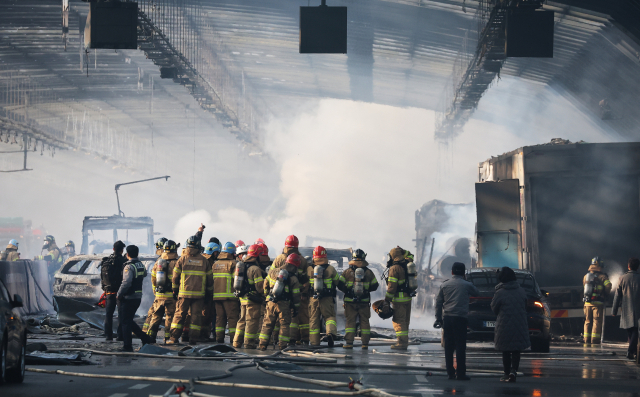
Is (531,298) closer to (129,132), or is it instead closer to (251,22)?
(251,22)

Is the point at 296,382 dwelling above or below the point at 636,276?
below

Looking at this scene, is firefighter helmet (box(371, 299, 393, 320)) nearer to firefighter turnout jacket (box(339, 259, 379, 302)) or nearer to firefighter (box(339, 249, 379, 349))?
firefighter (box(339, 249, 379, 349))

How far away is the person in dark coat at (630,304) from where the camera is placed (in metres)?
11.9

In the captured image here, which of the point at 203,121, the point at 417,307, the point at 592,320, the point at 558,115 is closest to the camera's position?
the point at 592,320

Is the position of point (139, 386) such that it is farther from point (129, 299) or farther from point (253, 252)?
point (253, 252)

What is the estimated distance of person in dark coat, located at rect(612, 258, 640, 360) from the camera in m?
11.9

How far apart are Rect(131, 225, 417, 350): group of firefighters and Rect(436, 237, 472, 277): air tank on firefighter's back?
1167cm

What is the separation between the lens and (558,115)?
30875mm

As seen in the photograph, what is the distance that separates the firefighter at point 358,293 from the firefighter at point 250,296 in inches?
58.4

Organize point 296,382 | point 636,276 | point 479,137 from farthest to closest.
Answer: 1. point 479,137
2. point 636,276
3. point 296,382

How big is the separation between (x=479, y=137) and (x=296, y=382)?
30.4 metres

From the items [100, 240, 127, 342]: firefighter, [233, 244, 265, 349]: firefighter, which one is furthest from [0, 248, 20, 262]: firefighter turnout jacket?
[233, 244, 265, 349]: firefighter

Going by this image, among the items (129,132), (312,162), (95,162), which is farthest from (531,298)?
(95,162)

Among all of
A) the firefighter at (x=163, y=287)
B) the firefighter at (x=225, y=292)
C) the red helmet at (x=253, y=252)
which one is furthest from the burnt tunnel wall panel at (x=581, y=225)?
the firefighter at (x=163, y=287)
